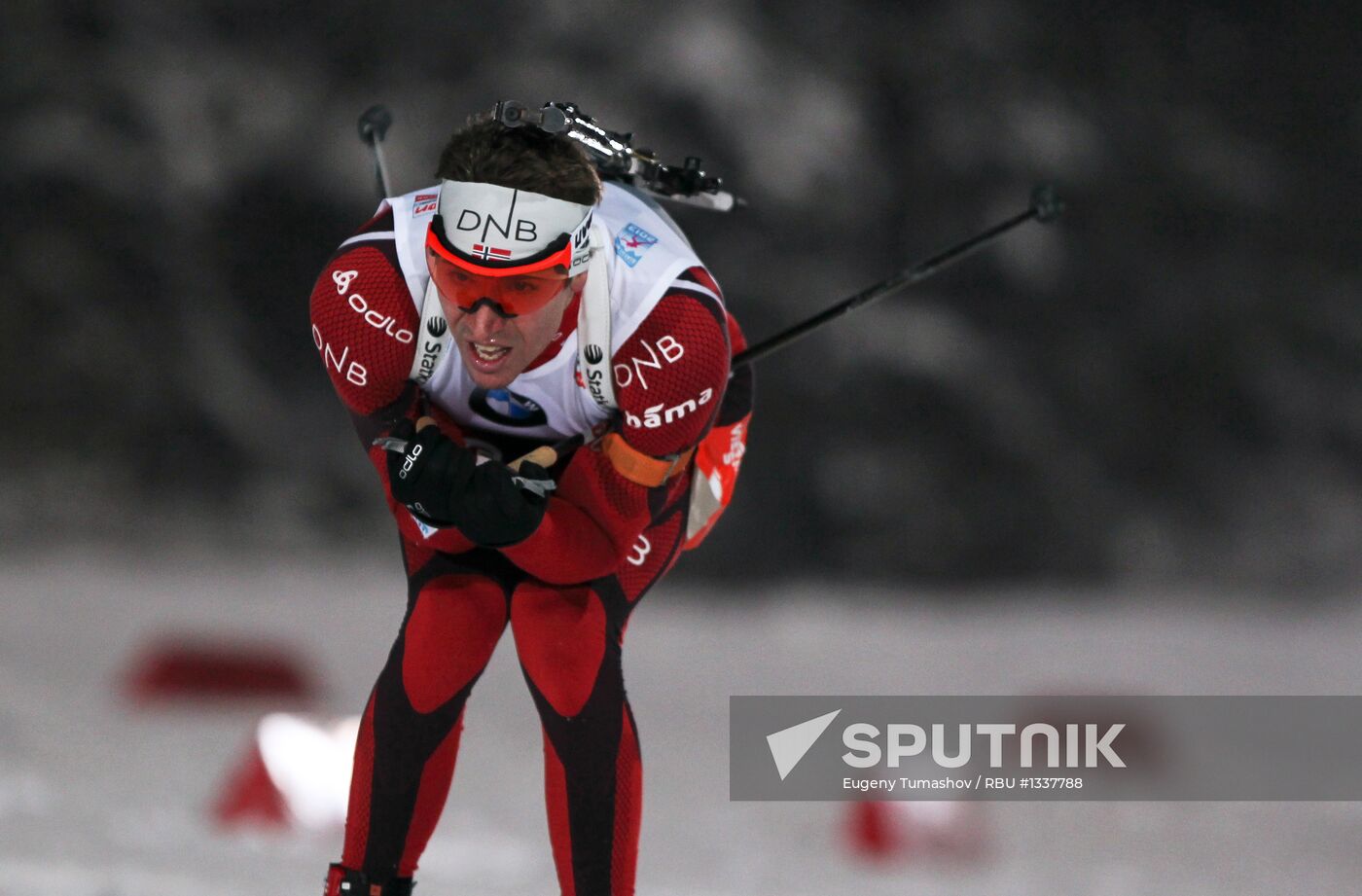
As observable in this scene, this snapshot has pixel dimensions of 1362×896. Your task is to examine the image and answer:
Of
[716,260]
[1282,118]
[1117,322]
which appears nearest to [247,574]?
[716,260]

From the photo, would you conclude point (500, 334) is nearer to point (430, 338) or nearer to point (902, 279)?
point (430, 338)

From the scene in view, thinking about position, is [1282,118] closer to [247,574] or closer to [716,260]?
[716,260]

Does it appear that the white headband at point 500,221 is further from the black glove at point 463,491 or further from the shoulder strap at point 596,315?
the black glove at point 463,491

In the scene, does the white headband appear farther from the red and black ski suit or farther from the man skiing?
the red and black ski suit

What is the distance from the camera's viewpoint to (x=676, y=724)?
456cm

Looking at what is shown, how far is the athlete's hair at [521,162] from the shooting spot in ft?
6.70

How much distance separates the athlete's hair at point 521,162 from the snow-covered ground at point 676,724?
5.48 feet

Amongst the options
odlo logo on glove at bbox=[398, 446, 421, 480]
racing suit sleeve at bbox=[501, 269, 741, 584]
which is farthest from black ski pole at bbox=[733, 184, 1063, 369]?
odlo logo on glove at bbox=[398, 446, 421, 480]

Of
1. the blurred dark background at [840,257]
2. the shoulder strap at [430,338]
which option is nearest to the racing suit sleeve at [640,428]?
the shoulder strap at [430,338]

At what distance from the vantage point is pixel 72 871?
3.09 metres

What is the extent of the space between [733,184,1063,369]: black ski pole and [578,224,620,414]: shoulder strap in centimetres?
41

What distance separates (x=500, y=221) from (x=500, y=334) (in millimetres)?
146

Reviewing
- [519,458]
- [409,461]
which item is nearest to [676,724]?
[519,458]

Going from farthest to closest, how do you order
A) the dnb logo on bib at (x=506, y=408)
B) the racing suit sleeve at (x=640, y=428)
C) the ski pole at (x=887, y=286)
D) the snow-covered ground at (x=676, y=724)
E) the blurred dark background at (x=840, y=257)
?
the blurred dark background at (x=840, y=257) → the snow-covered ground at (x=676, y=724) → the ski pole at (x=887, y=286) → the dnb logo on bib at (x=506, y=408) → the racing suit sleeve at (x=640, y=428)
